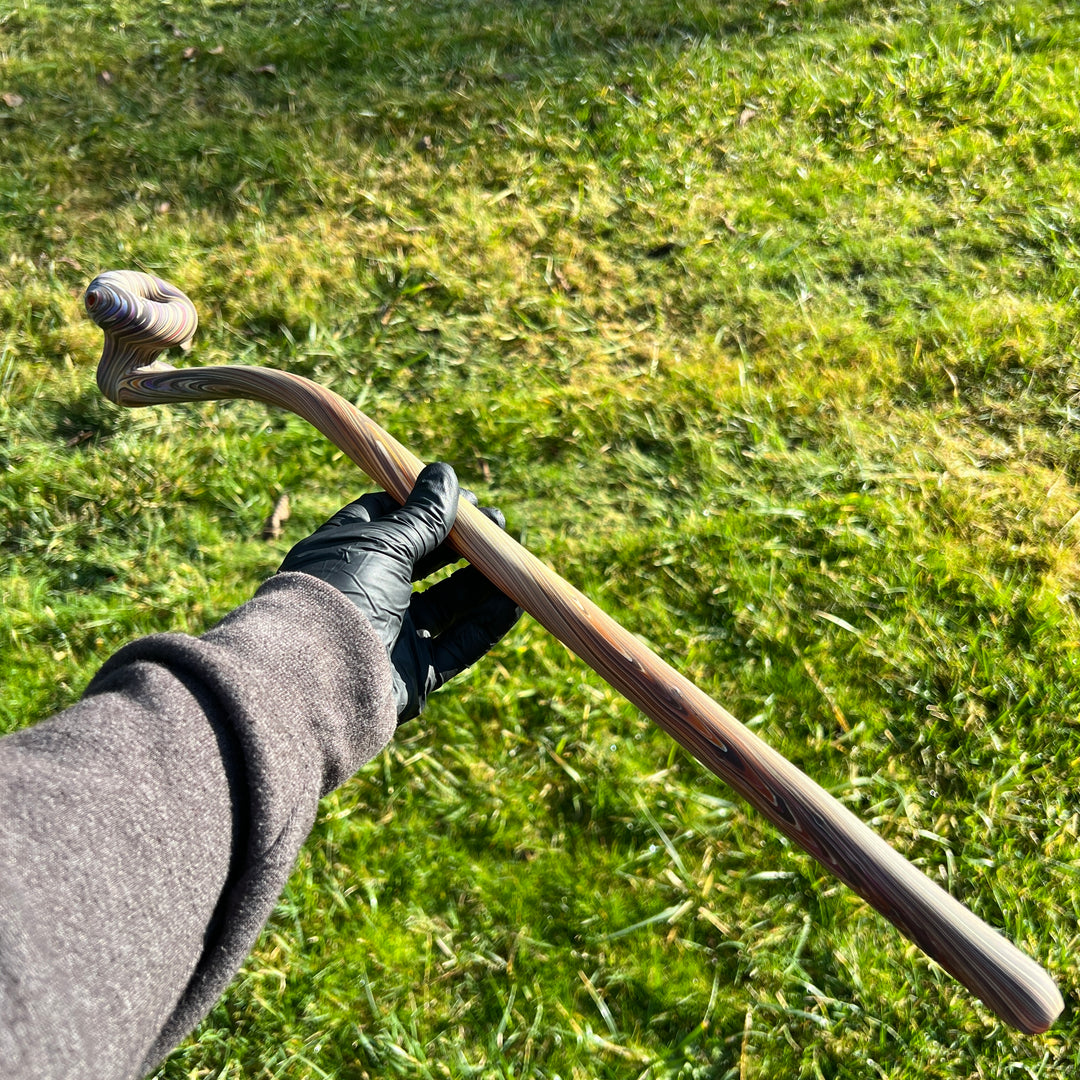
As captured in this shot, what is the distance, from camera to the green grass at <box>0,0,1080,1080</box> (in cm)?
251

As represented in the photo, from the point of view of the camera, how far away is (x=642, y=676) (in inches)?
80.3

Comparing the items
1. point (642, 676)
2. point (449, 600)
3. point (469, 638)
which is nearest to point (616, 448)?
point (449, 600)

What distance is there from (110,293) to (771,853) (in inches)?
104

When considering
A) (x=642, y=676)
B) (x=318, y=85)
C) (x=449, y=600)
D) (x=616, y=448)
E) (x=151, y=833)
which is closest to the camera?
(x=151, y=833)

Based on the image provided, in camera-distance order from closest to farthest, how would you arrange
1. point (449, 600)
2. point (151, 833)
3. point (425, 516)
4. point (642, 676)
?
point (151, 833)
point (642, 676)
point (425, 516)
point (449, 600)

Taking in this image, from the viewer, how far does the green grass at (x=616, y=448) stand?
2.51 metres

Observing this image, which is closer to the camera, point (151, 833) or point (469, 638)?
point (151, 833)

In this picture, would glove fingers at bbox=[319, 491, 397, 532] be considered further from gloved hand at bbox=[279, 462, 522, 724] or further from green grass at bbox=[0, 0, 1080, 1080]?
green grass at bbox=[0, 0, 1080, 1080]

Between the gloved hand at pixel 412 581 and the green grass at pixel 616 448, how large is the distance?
22.8 inches

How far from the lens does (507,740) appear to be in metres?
2.91

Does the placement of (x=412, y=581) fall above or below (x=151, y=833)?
below

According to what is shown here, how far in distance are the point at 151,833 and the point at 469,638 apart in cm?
111

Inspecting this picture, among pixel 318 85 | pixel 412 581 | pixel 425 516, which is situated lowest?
pixel 412 581

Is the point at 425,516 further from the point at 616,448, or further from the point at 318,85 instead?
the point at 318,85
